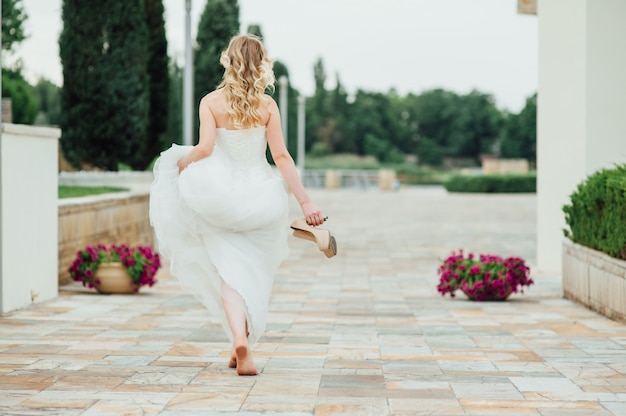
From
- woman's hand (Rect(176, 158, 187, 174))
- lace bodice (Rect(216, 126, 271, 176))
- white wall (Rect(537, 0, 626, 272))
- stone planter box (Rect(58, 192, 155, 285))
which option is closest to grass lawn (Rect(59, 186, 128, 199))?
stone planter box (Rect(58, 192, 155, 285))

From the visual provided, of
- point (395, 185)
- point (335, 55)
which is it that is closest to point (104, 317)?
point (395, 185)

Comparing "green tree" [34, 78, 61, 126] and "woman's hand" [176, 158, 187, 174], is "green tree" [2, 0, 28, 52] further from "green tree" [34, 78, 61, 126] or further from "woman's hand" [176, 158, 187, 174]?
"woman's hand" [176, 158, 187, 174]

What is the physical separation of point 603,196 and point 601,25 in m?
3.99

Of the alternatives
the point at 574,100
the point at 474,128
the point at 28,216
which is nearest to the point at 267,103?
the point at 28,216

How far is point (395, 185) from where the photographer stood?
51531mm

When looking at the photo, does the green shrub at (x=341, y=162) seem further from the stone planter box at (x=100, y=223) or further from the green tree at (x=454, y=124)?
the stone planter box at (x=100, y=223)

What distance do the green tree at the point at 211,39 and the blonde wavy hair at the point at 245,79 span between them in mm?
24773

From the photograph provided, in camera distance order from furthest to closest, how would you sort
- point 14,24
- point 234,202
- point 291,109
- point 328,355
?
1. point 291,109
2. point 14,24
3. point 328,355
4. point 234,202

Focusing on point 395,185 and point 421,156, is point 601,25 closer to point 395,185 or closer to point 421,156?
point 395,185

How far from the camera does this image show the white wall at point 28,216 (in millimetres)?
8883

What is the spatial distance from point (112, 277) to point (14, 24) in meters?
14.6

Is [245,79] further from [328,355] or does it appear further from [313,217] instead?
[328,355]

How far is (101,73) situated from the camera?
18328 mm

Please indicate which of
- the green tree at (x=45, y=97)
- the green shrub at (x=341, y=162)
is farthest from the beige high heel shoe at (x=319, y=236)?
the green shrub at (x=341, y=162)
